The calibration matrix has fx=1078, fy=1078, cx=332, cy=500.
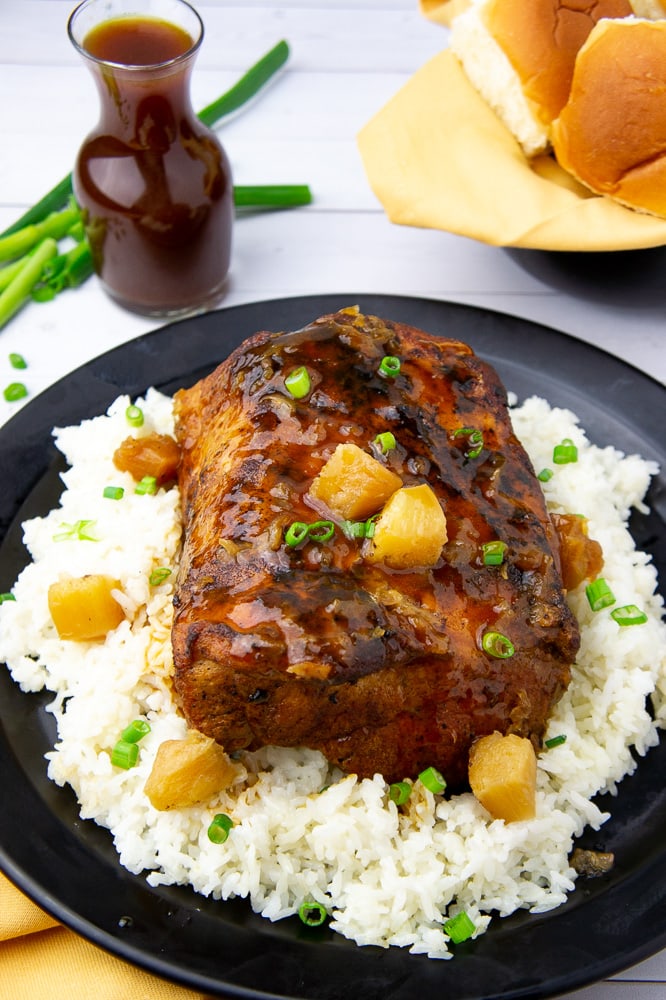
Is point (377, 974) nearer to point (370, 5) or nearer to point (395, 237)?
point (395, 237)

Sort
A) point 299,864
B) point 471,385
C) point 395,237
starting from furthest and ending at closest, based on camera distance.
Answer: point 395,237, point 471,385, point 299,864

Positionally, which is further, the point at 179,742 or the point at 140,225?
the point at 140,225

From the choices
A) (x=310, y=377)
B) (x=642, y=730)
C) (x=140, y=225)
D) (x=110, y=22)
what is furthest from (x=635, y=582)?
(x=110, y=22)

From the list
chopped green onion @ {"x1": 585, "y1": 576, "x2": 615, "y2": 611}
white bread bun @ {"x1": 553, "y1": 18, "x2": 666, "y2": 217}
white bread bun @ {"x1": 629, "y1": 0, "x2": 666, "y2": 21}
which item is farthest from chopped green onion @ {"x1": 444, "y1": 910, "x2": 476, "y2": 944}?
white bread bun @ {"x1": 629, "y1": 0, "x2": 666, "y2": 21}

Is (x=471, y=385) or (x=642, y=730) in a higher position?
(x=471, y=385)

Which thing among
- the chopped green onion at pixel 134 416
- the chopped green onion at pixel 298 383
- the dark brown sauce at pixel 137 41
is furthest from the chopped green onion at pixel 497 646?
the dark brown sauce at pixel 137 41

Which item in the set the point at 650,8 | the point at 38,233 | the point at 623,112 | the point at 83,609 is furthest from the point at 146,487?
the point at 650,8

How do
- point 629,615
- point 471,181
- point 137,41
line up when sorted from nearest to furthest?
point 629,615
point 137,41
point 471,181

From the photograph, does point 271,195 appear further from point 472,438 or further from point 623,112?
point 472,438
